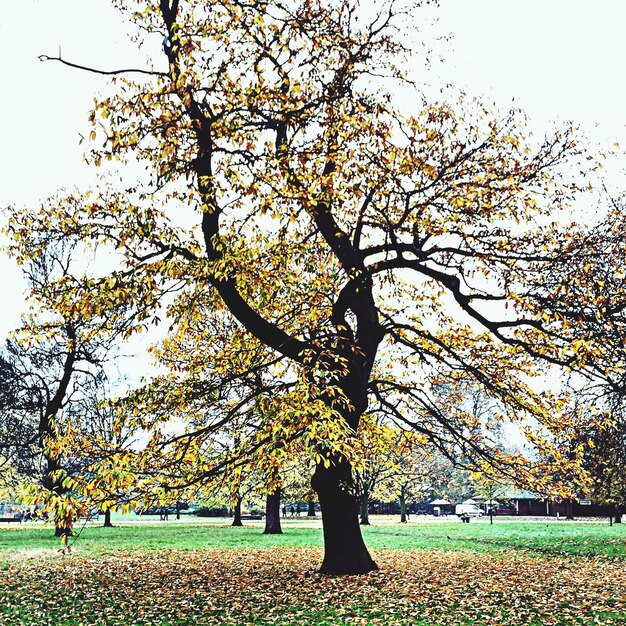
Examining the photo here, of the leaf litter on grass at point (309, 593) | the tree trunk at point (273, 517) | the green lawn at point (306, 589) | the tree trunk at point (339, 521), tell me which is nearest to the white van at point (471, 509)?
the tree trunk at point (273, 517)

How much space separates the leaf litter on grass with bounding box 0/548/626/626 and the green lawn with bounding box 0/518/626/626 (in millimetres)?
22

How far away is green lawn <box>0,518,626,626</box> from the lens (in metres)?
9.91

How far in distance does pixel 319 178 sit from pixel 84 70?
474cm

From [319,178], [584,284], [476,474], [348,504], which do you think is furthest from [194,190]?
[476,474]

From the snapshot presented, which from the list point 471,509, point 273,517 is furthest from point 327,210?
point 471,509

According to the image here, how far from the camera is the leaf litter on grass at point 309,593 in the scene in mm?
9898

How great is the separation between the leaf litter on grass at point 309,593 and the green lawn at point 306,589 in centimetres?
2

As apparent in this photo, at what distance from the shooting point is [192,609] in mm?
10797

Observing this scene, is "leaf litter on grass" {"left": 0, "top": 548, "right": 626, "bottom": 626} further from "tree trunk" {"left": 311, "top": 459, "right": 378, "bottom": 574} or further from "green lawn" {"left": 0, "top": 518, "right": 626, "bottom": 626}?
"tree trunk" {"left": 311, "top": 459, "right": 378, "bottom": 574}

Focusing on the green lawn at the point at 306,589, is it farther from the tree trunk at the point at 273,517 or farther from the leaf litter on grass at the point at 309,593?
the tree trunk at the point at 273,517

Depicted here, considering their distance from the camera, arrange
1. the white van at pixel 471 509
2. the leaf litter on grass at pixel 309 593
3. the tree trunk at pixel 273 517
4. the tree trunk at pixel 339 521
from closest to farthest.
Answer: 1. the leaf litter on grass at pixel 309 593
2. the tree trunk at pixel 339 521
3. the tree trunk at pixel 273 517
4. the white van at pixel 471 509

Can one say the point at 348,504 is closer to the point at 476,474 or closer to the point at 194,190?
the point at 476,474

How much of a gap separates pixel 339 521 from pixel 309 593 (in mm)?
2469

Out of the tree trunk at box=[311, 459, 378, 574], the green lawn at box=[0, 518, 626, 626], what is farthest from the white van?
the tree trunk at box=[311, 459, 378, 574]
